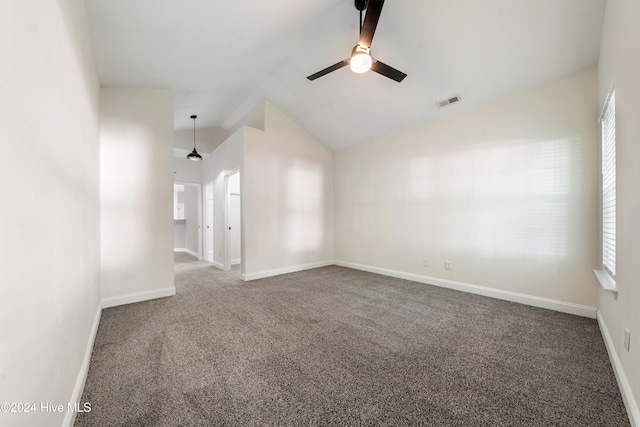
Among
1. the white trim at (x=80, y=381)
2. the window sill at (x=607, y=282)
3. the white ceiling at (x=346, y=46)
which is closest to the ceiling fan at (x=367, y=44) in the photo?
the white ceiling at (x=346, y=46)

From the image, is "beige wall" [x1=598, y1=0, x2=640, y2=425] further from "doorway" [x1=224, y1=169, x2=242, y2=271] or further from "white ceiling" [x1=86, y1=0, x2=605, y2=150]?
"doorway" [x1=224, y1=169, x2=242, y2=271]

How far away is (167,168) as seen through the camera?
3.62 meters

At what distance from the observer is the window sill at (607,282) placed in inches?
76.5

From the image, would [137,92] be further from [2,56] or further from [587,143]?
[587,143]

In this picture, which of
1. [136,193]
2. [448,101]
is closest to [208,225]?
[136,193]

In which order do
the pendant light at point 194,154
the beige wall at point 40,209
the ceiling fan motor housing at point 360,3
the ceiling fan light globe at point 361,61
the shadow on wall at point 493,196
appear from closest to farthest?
the beige wall at point 40,209 < the ceiling fan light globe at point 361,61 < the ceiling fan motor housing at point 360,3 < the shadow on wall at point 493,196 < the pendant light at point 194,154

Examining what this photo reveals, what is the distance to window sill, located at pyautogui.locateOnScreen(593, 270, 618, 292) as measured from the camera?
1.94 metres

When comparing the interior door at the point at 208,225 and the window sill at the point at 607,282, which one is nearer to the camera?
the window sill at the point at 607,282

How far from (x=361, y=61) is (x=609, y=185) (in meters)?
2.44

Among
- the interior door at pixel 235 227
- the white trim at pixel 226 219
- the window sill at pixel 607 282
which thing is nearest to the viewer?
the window sill at pixel 607 282

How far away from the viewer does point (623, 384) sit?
5.17ft

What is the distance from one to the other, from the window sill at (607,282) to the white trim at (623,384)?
43 centimetres

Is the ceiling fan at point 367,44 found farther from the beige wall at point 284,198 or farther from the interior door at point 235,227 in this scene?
the interior door at point 235,227

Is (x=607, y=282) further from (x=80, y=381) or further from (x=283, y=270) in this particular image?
(x=283, y=270)
